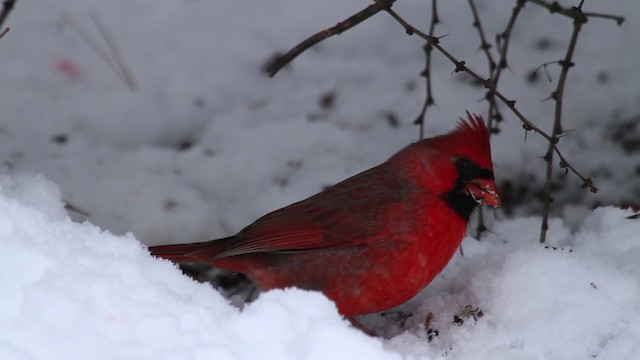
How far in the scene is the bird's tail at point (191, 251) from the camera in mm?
2812

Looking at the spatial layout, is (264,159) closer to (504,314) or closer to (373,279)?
(373,279)

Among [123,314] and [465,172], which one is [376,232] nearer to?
[465,172]

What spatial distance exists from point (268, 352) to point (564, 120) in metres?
2.21

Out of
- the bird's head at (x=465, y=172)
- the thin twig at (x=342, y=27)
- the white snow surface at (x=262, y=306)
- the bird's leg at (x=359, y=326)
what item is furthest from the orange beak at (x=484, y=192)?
the thin twig at (x=342, y=27)

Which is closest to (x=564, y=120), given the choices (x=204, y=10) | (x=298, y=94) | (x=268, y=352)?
(x=298, y=94)

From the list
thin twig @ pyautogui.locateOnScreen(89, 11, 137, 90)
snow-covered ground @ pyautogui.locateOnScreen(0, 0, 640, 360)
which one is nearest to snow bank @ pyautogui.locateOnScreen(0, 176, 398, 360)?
snow-covered ground @ pyautogui.locateOnScreen(0, 0, 640, 360)

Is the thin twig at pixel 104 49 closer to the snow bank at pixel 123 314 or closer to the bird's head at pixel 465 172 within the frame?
the bird's head at pixel 465 172

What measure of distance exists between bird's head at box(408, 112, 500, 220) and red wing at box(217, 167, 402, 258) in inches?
5.6

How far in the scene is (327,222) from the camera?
8.89 ft

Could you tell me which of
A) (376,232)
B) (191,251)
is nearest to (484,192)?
(376,232)

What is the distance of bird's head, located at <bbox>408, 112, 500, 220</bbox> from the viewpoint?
266 centimetres

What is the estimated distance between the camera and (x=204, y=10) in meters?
3.66

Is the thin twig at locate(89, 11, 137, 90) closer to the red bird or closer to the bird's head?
the red bird

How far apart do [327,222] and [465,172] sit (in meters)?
0.46
